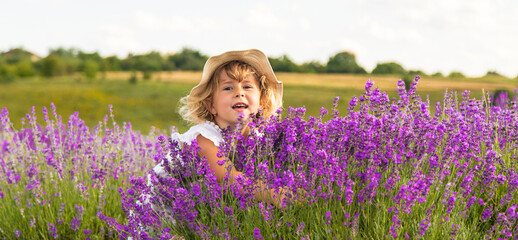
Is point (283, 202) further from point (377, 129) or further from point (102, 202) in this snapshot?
point (102, 202)

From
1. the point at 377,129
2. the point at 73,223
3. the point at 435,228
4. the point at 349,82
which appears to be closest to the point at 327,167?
the point at 377,129

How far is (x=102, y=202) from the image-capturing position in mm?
4109

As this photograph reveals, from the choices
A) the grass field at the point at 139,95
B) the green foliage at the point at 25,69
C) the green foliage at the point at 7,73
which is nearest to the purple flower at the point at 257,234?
the grass field at the point at 139,95

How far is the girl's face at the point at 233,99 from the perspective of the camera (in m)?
3.16

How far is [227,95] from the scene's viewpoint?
3.20 m

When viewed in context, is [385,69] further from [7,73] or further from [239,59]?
[7,73]

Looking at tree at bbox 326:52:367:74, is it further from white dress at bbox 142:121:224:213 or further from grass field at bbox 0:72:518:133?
white dress at bbox 142:121:224:213

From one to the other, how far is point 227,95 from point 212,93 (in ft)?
0.83

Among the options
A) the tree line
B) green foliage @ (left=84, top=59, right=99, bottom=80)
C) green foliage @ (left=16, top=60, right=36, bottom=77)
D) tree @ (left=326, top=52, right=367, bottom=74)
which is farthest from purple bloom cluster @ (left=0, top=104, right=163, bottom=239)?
green foliage @ (left=16, top=60, right=36, bottom=77)

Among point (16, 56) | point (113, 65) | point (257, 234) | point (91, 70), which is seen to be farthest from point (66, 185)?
point (16, 56)

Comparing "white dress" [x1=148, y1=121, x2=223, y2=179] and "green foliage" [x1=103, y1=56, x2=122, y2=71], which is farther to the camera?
"green foliage" [x1=103, y1=56, x2=122, y2=71]

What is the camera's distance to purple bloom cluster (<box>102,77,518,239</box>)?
222 centimetres

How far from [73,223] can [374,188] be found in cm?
255

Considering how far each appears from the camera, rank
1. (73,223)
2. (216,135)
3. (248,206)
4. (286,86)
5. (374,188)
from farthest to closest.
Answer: (286,86)
(73,223)
(216,135)
(248,206)
(374,188)
